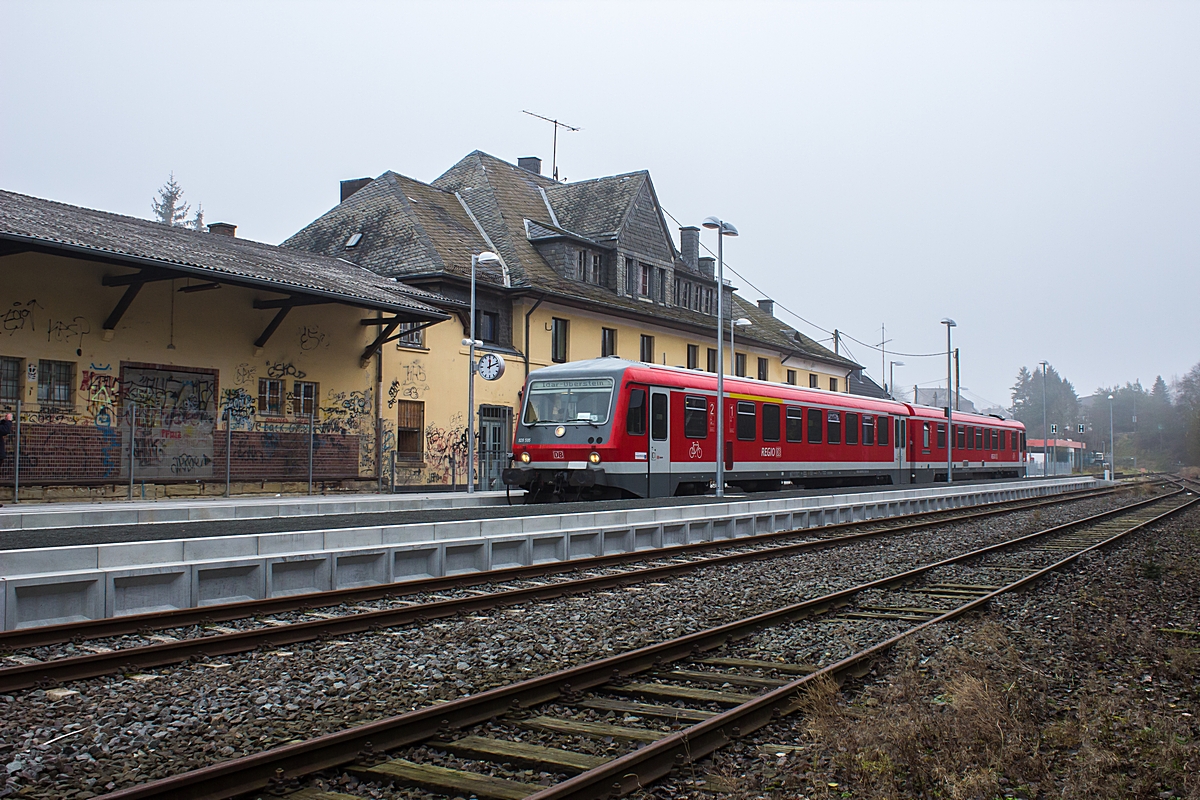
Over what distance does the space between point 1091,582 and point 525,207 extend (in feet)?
104

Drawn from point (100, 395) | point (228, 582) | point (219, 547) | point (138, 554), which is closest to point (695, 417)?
point (100, 395)

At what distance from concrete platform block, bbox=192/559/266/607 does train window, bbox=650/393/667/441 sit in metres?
11.5

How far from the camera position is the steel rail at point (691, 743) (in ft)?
15.1

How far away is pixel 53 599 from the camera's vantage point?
873 cm

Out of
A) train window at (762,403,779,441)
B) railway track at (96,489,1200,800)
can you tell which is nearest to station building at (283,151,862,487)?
train window at (762,403,779,441)

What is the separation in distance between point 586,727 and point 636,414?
48.2ft

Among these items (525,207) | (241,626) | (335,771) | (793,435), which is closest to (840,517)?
(793,435)

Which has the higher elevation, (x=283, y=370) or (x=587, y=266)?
(x=587, y=266)

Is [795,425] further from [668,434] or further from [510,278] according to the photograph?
[510,278]

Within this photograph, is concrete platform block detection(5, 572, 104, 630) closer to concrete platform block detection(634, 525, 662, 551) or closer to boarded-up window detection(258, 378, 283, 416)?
concrete platform block detection(634, 525, 662, 551)

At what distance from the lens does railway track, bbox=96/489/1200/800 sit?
15.4ft

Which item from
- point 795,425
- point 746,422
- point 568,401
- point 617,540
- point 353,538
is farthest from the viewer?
point 795,425

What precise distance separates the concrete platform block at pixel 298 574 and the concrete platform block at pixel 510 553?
2648mm

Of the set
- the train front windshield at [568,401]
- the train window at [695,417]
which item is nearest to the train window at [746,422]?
the train window at [695,417]
